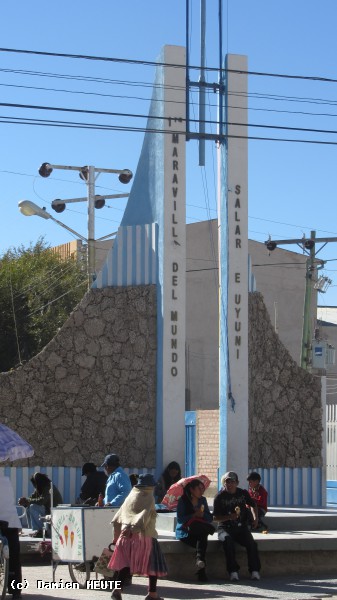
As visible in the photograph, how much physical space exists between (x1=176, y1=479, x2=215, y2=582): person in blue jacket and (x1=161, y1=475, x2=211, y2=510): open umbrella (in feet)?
0.58

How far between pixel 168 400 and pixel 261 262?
23913 mm

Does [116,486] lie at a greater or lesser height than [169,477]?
greater

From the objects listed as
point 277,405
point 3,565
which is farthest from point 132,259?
point 3,565

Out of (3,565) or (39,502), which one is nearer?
(3,565)

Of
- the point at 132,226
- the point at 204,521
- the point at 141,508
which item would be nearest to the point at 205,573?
the point at 204,521

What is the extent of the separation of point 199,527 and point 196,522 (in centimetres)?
8

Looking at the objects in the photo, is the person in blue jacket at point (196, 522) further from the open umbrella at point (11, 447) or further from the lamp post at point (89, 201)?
the lamp post at point (89, 201)

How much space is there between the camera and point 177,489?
16062 millimetres

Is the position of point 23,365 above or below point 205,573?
above

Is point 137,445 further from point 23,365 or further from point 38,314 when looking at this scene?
point 38,314

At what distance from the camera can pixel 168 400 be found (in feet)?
66.9

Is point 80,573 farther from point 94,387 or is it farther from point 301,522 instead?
→ point 94,387

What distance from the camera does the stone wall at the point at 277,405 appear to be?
69.7 ft

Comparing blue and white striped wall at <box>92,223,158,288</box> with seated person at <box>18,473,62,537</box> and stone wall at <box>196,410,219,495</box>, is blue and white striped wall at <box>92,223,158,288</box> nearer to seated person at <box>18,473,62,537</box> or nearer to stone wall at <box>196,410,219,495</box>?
stone wall at <box>196,410,219,495</box>
